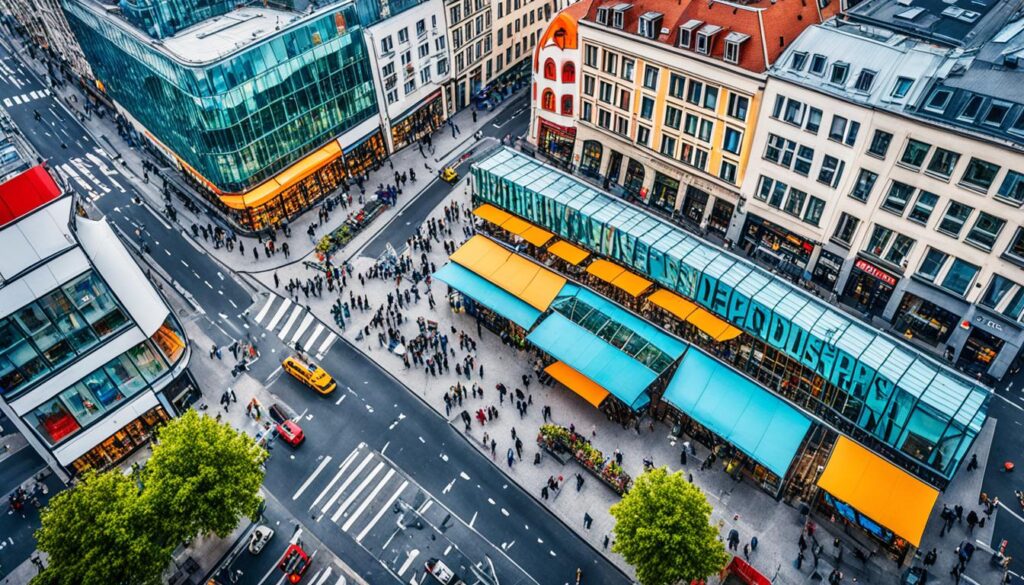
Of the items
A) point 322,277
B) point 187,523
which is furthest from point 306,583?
point 322,277

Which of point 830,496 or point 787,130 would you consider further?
point 787,130

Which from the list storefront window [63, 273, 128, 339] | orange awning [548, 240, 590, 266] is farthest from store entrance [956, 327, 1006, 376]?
storefront window [63, 273, 128, 339]

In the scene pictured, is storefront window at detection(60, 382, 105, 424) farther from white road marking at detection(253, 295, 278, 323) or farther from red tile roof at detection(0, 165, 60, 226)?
white road marking at detection(253, 295, 278, 323)

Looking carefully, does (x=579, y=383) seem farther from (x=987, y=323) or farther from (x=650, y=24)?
(x=650, y=24)

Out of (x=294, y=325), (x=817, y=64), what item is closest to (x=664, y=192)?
(x=817, y=64)

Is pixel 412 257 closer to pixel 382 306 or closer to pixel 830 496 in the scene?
pixel 382 306

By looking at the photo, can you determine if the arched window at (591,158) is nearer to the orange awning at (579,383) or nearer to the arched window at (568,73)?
the arched window at (568,73)

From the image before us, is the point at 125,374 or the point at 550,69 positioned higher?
the point at 550,69
